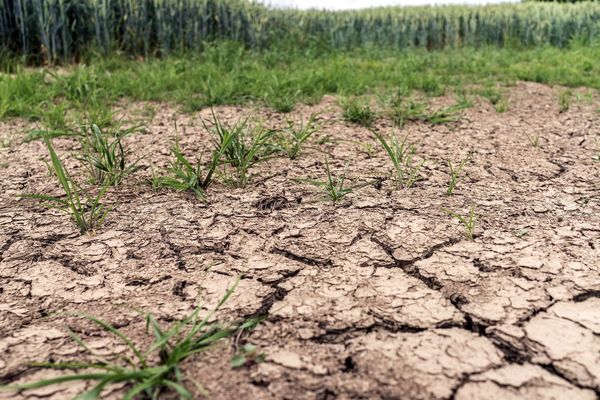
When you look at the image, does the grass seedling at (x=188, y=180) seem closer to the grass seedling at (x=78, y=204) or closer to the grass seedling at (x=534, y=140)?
the grass seedling at (x=78, y=204)

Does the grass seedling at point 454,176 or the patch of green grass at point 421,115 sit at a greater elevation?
the patch of green grass at point 421,115

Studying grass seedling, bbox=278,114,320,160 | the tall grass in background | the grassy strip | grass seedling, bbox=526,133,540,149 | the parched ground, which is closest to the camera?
the parched ground

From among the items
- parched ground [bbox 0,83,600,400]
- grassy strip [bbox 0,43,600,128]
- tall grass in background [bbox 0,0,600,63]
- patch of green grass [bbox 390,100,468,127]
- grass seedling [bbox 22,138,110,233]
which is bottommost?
parched ground [bbox 0,83,600,400]

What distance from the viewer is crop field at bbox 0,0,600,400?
1120mm

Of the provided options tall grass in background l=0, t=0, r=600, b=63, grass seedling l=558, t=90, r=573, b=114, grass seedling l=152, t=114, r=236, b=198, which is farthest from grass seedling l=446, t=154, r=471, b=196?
tall grass in background l=0, t=0, r=600, b=63

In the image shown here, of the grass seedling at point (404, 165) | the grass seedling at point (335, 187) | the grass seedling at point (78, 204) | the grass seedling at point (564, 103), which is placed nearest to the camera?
the grass seedling at point (78, 204)

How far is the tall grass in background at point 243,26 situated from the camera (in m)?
5.00

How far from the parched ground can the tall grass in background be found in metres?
3.08

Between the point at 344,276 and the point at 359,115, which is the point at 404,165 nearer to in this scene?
the point at 359,115

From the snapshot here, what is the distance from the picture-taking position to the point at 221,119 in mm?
3117

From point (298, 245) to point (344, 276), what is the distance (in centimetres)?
24

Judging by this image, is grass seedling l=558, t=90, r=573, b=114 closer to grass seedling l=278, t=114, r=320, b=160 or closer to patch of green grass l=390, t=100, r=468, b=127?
patch of green grass l=390, t=100, r=468, b=127

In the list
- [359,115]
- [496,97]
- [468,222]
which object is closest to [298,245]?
[468,222]

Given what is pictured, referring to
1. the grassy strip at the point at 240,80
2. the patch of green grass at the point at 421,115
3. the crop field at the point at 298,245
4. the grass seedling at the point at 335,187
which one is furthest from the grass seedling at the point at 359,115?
the grass seedling at the point at 335,187
